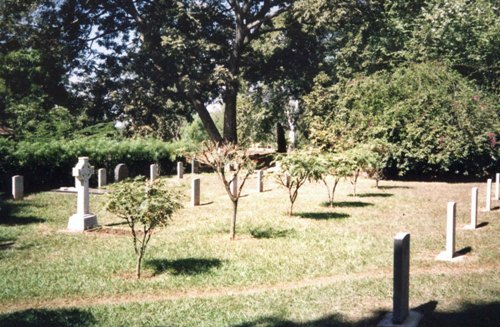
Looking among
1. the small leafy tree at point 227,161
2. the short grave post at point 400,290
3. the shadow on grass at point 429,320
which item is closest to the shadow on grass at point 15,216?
the small leafy tree at point 227,161

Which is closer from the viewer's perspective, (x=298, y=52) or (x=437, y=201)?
(x=437, y=201)

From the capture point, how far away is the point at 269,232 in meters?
12.8

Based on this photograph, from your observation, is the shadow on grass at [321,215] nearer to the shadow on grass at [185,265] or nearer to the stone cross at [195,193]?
the stone cross at [195,193]

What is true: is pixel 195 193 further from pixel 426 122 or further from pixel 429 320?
pixel 426 122

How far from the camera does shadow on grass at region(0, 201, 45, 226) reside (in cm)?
1442

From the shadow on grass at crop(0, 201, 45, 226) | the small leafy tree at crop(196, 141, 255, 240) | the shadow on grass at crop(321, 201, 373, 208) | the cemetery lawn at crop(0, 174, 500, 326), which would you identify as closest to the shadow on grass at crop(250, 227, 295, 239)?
the cemetery lawn at crop(0, 174, 500, 326)

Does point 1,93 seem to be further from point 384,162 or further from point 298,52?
point 384,162

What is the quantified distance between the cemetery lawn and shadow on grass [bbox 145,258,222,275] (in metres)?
0.04

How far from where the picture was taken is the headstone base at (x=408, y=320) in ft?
20.1

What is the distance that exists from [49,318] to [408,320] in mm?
4880

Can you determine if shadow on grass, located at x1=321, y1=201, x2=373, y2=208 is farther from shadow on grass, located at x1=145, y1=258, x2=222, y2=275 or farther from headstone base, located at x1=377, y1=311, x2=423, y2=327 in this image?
headstone base, located at x1=377, y1=311, x2=423, y2=327

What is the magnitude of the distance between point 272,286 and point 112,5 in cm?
2984

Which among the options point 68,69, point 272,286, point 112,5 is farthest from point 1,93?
point 272,286

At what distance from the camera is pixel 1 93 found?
3450 cm
